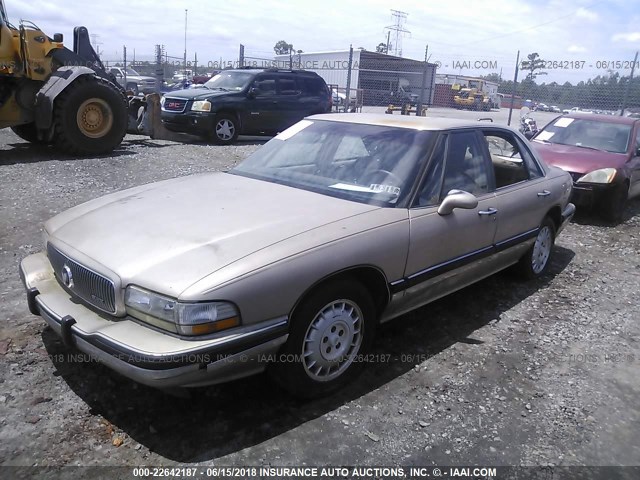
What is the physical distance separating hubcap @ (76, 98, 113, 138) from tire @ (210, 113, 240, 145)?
2.76m

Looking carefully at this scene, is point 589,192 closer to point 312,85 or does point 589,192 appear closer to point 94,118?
point 312,85

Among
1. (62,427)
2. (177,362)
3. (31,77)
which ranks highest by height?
(31,77)

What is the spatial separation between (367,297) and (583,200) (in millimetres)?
5527

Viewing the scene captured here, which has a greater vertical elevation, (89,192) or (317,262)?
(317,262)

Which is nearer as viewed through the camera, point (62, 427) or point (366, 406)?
point (62, 427)

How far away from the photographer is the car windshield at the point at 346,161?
11.4ft

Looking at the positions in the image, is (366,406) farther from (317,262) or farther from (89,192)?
(89,192)

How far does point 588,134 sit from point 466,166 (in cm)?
565

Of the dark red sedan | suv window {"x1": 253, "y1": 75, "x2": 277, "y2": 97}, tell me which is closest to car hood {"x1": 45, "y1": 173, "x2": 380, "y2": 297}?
the dark red sedan

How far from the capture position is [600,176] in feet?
23.8

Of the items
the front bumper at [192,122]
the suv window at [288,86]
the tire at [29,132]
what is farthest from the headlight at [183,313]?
the suv window at [288,86]

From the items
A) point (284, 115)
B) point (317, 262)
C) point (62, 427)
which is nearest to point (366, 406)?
point (317, 262)

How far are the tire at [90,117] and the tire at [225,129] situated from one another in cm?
245

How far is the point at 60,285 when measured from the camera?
3029 millimetres
